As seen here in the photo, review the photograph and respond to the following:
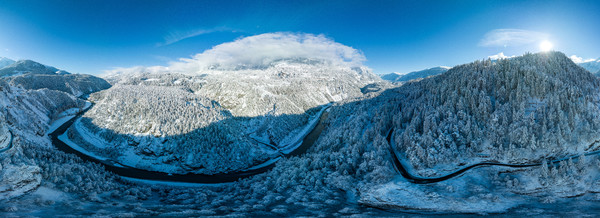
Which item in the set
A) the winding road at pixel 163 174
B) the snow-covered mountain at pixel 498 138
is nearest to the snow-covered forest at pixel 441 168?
the snow-covered mountain at pixel 498 138

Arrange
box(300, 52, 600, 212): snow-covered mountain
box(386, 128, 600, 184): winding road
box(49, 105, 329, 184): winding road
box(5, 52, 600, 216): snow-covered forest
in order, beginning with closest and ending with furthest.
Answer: box(5, 52, 600, 216): snow-covered forest
box(300, 52, 600, 212): snow-covered mountain
box(386, 128, 600, 184): winding road
box(49, 105, 329, 184): winding road

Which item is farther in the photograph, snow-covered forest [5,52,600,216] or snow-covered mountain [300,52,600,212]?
snow-covered mountain [300,52,600,212]

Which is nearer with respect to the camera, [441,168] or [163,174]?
[441,168]

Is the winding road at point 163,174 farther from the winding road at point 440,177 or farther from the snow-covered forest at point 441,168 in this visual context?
the winding road at point 440,177

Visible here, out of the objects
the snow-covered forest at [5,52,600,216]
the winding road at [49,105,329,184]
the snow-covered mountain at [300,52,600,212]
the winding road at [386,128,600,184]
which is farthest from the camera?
the winding road at [49,105,329,184]

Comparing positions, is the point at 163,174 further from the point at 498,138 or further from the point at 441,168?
the point at 498,138

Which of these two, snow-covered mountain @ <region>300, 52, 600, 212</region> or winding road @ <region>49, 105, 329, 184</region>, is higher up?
snow-covered mountain @ <region>300, 52, 600, 212</region>

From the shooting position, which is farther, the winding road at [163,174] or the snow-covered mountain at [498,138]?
the winding road at [163,174]

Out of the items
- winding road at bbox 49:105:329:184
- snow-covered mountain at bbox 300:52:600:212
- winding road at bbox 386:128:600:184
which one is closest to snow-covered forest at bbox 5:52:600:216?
snow-covered mountain at bbox 300:52:600:212

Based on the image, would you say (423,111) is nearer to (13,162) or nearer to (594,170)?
(594,170)

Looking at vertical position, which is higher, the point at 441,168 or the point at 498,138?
the point at 498,138

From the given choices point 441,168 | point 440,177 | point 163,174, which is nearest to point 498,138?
point 441,168

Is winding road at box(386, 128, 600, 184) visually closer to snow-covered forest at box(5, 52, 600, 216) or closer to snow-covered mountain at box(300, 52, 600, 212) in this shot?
snow-covered mountain at box(300, 52, 600, 212)
